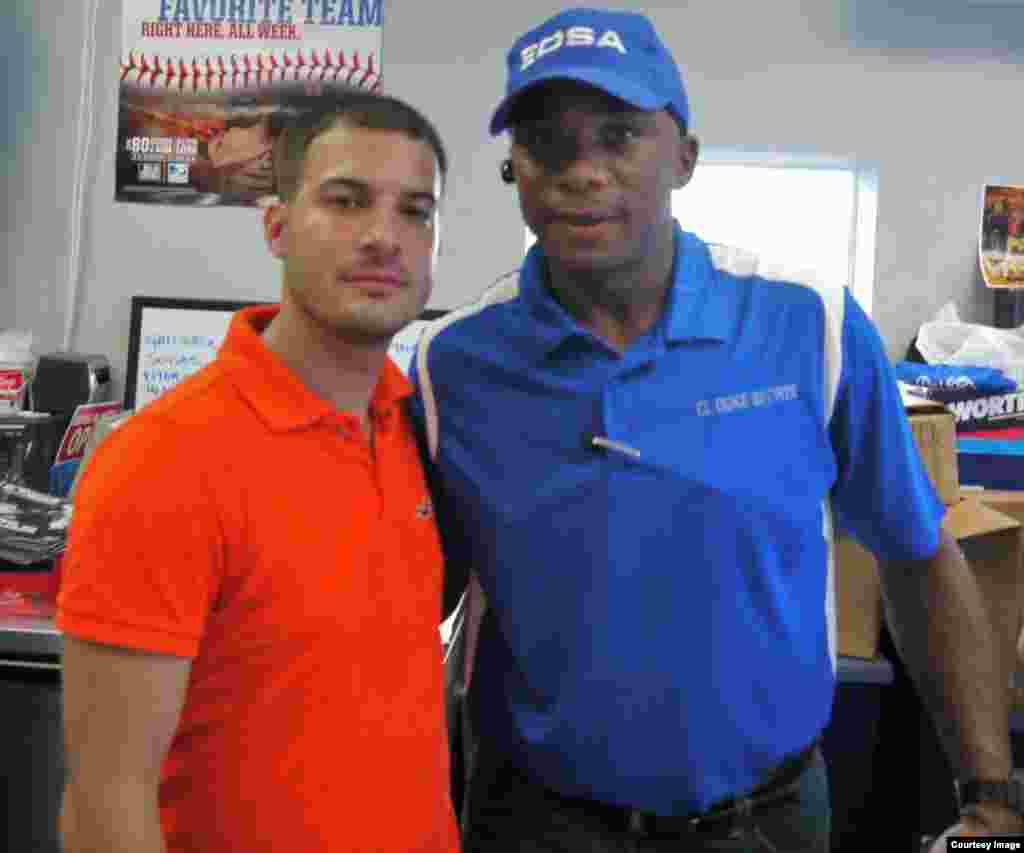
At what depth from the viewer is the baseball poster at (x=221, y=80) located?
2.35m

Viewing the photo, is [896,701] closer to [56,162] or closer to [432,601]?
[432,601]

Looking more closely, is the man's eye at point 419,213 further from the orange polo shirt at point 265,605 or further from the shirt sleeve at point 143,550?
the shirt sleeve at point 143,550

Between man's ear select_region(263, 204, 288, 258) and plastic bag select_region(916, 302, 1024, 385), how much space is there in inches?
66.7

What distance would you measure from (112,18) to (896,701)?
2395 mm

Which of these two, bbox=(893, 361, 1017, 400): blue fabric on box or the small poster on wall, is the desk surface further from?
the small poster on wall

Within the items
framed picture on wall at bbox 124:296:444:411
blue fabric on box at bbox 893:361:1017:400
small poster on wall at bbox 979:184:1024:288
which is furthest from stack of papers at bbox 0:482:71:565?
small poster on wall at bbox 979:184:1024:288

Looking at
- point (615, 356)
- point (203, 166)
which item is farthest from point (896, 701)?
point (203, 166)

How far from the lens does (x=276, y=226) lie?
1.09 meters

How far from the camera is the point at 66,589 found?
2.74 feet

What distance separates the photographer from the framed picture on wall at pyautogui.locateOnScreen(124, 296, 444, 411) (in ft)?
7.96

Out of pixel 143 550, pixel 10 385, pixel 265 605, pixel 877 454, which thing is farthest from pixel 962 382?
pixel 10 385

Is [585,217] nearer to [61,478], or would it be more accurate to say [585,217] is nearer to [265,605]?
[265,605]

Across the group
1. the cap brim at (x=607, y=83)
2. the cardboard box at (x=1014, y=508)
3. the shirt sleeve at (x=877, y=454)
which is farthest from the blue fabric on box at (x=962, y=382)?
the cap brim at (x=607, y=83)

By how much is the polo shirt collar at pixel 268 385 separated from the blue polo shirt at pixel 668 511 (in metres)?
0.22
